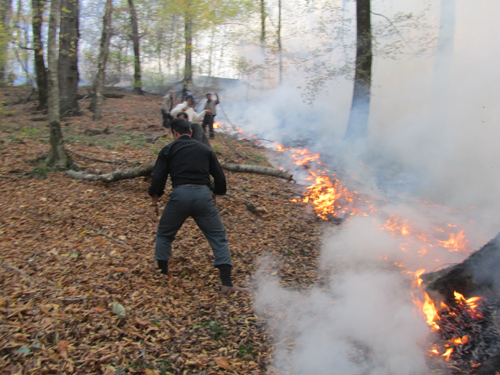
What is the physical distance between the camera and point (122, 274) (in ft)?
12.6

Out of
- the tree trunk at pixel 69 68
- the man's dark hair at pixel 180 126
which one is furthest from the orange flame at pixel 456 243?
the tree trunk at pixel 69 68

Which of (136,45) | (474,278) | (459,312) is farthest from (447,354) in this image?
(136,45)

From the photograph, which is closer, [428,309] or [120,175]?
[428,309]

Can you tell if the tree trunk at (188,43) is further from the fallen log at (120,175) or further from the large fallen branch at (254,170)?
the fallen log at (120,175)

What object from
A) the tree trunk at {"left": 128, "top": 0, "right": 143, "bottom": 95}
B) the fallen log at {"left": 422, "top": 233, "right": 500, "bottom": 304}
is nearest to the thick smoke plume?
the fallen log at {"left": 422, "top": 233, "right": 500, "bottom": 304}

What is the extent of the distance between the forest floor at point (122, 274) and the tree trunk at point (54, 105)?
1.30 feet

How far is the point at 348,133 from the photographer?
36.4ft

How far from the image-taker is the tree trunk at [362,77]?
10367 mm

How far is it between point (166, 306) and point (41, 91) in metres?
12.8

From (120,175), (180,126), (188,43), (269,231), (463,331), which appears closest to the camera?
(463,331)

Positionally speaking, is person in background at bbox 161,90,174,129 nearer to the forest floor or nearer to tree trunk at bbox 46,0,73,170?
the forest floor

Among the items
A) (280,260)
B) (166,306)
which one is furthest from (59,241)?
(280,260)

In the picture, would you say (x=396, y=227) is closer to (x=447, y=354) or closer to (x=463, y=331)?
(x=463, y=331)

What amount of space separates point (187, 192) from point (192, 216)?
0.31 meters
